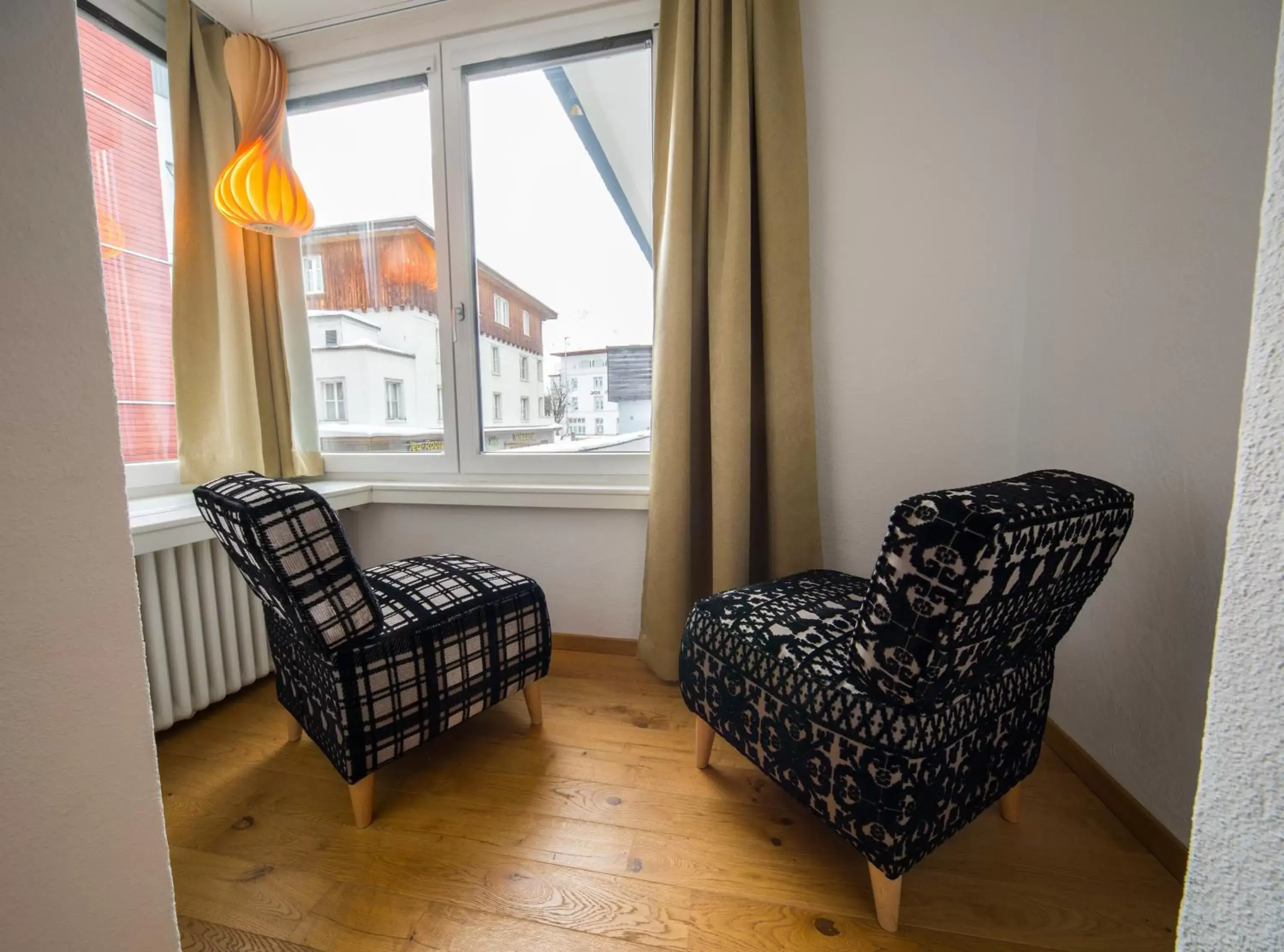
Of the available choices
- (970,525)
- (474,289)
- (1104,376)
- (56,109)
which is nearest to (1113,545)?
(970,525)

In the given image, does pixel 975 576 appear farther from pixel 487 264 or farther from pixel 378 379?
pixel 378 379

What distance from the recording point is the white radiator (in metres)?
1.38

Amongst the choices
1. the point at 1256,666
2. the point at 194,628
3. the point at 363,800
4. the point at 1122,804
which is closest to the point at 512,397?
the point at 194,628

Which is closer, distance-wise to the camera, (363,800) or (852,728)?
(852,728)

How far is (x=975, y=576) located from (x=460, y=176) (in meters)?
2.17

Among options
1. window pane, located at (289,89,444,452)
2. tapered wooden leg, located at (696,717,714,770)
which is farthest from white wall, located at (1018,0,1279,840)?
window pane, located at (289,89,444,452)

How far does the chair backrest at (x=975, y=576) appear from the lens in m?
0.69

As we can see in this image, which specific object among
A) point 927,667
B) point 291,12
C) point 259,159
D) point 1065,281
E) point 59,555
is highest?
point 291,12

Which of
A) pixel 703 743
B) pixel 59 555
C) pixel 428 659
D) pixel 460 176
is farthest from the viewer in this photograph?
pixel 460 176

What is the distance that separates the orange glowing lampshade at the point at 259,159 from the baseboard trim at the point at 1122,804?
2.73 meters

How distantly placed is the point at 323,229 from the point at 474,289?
743mm

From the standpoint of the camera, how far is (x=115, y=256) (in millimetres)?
1582

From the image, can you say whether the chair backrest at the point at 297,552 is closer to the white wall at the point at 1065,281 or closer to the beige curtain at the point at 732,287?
the beige curtain at the point at 732,287

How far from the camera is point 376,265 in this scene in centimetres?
203
